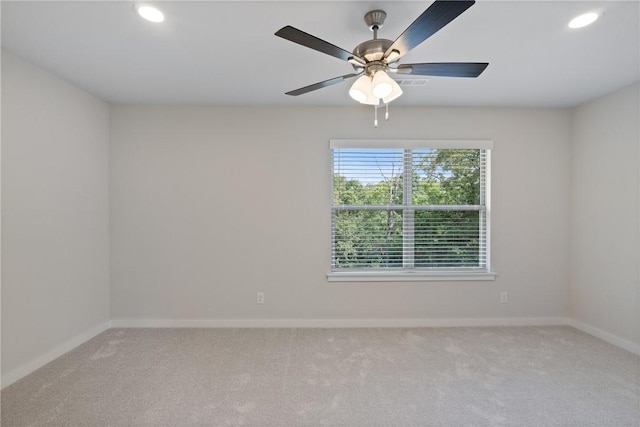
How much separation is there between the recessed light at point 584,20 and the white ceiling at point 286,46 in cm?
4

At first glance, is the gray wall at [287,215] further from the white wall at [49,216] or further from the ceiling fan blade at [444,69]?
the ceiling fan blade at [444,69]

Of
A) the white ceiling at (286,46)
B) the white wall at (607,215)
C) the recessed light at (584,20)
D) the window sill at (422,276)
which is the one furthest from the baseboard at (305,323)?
the recessed light at (584,20)

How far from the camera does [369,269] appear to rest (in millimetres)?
3457

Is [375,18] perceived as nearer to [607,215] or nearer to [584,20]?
[584,20]

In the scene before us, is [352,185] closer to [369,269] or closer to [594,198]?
[369,269]

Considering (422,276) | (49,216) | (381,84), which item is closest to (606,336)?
(422,276)

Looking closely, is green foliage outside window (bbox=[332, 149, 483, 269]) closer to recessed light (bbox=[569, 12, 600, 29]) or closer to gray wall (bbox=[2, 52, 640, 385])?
gray wall (bbox=[2, 52, 640, 385])

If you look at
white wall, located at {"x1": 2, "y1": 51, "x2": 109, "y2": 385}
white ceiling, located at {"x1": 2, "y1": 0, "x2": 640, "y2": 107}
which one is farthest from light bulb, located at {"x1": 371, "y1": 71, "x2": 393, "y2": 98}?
white wall, located at {"x1": 2, "y1": 51, "x2": 109, "y2": 385}

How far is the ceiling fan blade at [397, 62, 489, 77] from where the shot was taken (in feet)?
5.37

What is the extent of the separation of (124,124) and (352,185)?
2.68m

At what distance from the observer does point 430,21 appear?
4.25ft

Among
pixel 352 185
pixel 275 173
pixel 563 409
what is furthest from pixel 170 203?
pixel 563 409

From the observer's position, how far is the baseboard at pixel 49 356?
7.29ft

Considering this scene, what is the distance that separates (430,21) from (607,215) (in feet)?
10.3
